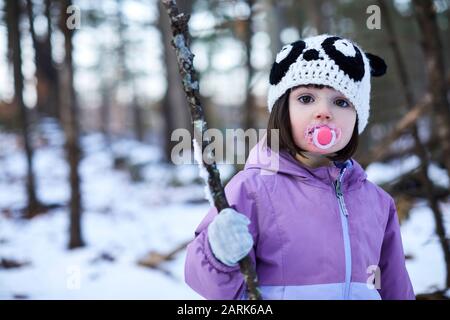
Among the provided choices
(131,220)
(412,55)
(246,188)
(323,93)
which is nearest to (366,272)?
(246,188)

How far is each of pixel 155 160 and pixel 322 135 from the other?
47.7 feet

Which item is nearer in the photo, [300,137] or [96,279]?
[300,137]

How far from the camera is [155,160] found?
52.4 feet

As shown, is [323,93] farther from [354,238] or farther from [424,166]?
[424,166]

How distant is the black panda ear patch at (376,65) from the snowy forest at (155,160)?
3.26 feet

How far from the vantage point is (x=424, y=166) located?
3.78 meters

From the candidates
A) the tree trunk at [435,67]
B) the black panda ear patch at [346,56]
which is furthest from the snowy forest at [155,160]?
A: the black panda ear patch at [346,56]

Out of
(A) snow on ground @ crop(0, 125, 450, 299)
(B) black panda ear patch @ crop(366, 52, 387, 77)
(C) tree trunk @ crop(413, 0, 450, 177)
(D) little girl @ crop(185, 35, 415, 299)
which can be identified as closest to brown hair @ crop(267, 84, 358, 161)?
(D) little girl @ crop(185, 35, 415, 299)

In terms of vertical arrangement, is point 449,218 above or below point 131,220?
above

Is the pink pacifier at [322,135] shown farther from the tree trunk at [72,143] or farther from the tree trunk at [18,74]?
the tree trunk at [18,74]

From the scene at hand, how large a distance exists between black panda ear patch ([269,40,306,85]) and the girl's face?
106 millimetres

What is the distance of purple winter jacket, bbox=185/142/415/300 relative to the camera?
62.8 inches

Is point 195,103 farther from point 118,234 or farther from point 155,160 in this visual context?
point 155,160

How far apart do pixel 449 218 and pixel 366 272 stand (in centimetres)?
433
